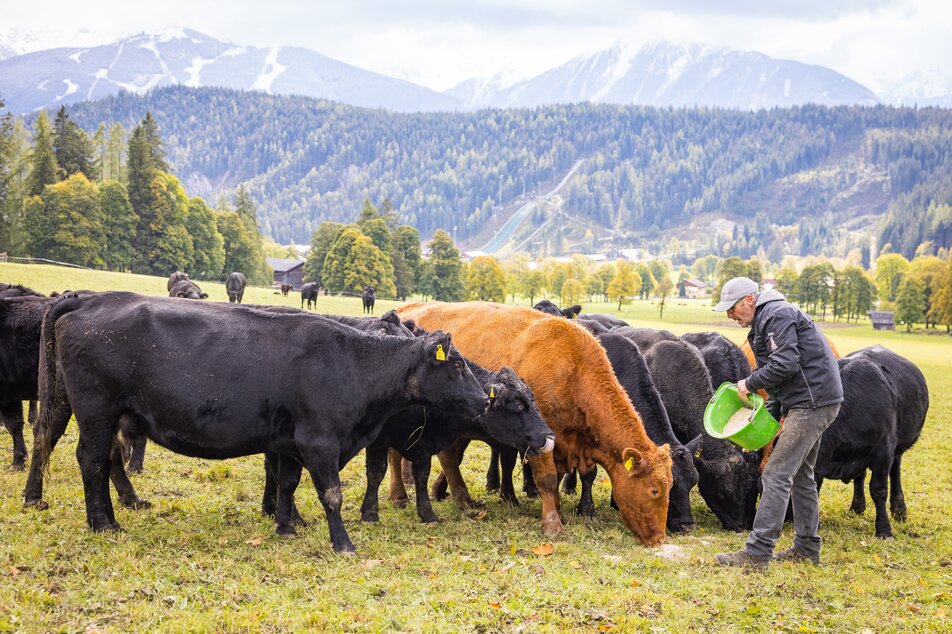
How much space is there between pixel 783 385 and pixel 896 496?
4.43 m

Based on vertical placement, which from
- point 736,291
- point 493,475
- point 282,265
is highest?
point 736,291

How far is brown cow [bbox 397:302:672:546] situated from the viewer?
30.8 ft

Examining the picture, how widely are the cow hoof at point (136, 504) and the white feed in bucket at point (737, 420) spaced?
22.2ft

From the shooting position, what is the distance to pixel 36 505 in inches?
351

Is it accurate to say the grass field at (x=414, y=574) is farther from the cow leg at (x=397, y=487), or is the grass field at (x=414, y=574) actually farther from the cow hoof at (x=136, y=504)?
the cow leg at (x=397, y=487)

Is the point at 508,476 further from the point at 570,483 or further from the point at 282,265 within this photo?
the point at 282,265

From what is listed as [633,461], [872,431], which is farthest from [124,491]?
[872,431]

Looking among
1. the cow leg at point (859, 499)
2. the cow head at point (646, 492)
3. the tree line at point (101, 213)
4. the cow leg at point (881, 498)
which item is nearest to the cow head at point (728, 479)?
the cow head at point (646, 492)

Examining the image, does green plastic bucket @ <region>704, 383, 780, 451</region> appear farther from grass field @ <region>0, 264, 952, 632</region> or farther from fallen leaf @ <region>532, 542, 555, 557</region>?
fallen leaf @ <region>532, 542, 555, 557</region>

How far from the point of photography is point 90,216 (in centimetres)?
7050

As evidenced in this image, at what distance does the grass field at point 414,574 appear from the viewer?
251 inches

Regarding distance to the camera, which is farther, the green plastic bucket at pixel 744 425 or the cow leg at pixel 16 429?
the cow leg at pixel 16 429

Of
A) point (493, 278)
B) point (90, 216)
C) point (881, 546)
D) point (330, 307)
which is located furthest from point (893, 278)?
point (881, 546)

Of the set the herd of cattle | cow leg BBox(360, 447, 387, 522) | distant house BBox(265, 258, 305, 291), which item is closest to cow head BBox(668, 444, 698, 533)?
the herd of cattle
